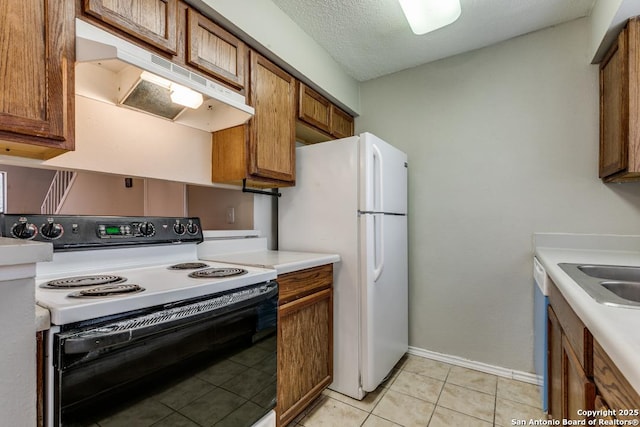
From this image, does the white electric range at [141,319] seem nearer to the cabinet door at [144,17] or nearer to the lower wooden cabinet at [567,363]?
the cabinet door at [144,17]

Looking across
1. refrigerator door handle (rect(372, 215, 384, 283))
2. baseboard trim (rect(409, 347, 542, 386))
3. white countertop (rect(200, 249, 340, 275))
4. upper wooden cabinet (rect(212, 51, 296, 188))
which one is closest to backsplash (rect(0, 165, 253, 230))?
upper wooden cabinet (rect(212, 51, 296, 188))

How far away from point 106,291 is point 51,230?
504 millimetres

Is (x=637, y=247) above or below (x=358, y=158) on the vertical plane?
below

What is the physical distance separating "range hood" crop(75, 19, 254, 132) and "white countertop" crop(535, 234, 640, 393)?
1.48 m

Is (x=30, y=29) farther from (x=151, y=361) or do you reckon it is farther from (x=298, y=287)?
(x=298, y=287)

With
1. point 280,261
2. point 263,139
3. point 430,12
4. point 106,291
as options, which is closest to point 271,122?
point 263,139

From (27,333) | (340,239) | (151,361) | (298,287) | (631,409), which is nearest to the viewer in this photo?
(631,409)

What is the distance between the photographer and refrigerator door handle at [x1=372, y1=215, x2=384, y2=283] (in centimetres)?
190

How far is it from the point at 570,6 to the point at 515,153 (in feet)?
2.92

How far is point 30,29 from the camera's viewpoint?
0.96 meters

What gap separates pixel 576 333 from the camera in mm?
937

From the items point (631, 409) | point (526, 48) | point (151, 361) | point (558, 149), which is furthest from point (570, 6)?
point (151, 361)

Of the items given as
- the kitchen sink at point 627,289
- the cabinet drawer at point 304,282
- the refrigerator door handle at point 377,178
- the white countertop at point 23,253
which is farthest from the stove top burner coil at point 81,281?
the kitchen sink at point 627,289

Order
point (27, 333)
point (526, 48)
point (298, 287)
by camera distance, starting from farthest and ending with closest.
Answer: point (526, 48) < point (298, 287) < point (27, 333)
